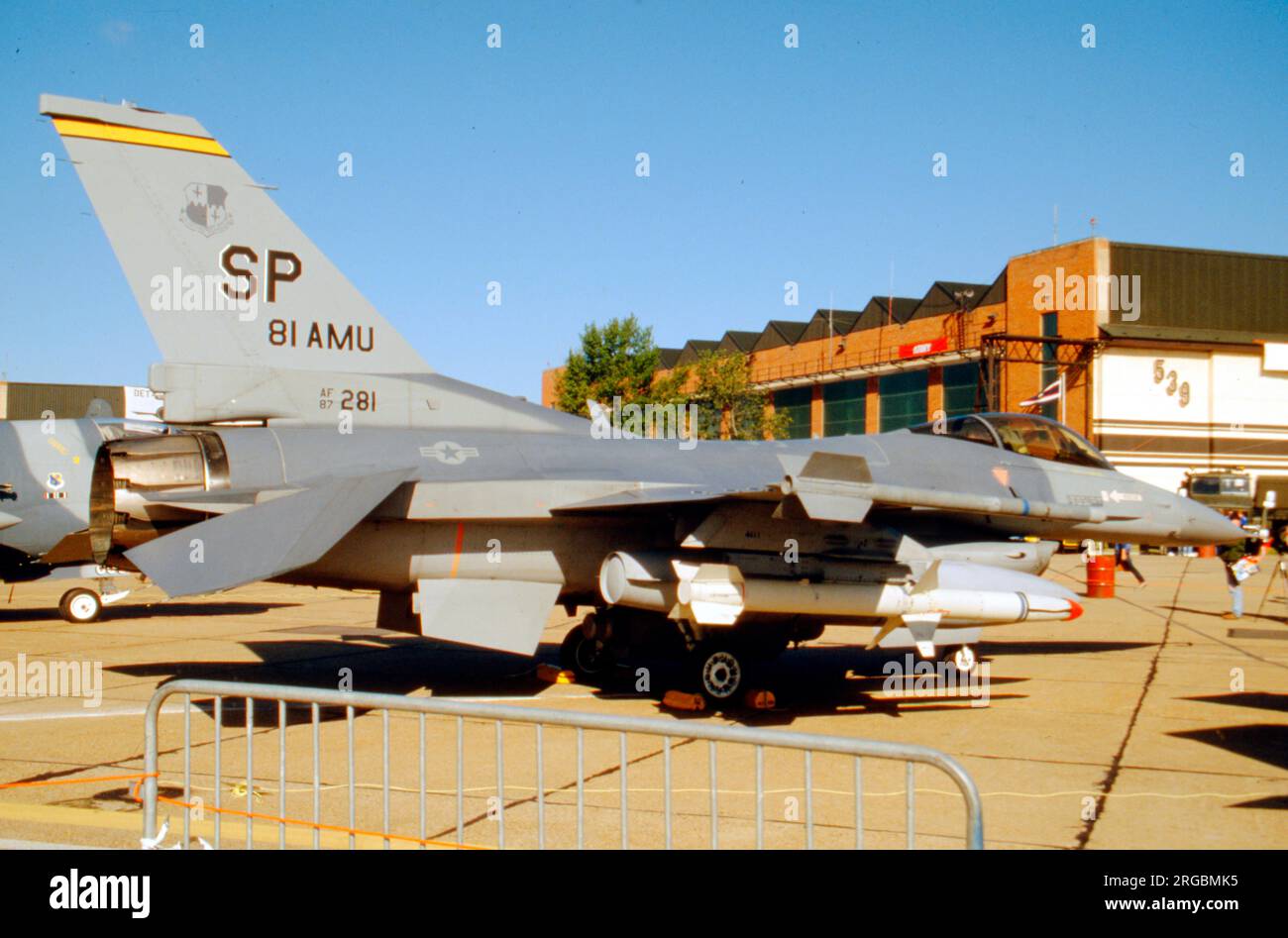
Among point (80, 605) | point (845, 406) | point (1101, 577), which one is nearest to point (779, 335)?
point (845, 406)

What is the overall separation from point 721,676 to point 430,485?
10.5ft

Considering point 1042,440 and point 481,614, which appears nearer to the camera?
point 481,614

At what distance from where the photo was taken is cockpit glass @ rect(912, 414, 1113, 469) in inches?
460

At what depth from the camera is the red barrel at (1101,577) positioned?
22.2 metres

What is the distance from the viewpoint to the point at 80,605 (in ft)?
54.2

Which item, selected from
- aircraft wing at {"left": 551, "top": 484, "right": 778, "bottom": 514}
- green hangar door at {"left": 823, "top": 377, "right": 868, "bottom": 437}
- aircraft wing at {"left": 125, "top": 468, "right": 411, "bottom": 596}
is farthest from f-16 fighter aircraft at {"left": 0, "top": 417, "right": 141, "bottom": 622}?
green hangar door at {"left": 823, "top": 377, "right": 868, "bottom": 437}

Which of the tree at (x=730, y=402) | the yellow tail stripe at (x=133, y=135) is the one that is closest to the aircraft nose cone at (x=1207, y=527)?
the yellow tail stripe at (x=133, y=135)

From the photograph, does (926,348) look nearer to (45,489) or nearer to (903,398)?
(903,398)

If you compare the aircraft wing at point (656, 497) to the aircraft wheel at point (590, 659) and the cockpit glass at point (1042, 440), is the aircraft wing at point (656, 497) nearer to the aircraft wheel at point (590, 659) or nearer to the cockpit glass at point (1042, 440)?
the aircraft wheel at point (590, 659)

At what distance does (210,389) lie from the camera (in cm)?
880

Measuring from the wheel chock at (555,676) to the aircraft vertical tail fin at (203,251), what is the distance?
12.9 ft
